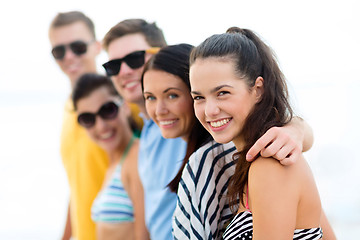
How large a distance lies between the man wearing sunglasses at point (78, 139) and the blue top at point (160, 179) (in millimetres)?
813

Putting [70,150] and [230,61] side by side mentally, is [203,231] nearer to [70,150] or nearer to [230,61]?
[230,61]

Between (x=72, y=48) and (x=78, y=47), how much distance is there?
5cm

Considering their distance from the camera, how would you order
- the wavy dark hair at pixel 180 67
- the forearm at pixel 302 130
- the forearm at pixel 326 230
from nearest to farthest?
the forearm at pixel 302 130
the forearm at pixel 326 230
the wavy dark hair at pixel 180 67

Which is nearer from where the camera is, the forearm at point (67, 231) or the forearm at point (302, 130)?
the forearm at point (302, 130)

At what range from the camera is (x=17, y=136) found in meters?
13.1

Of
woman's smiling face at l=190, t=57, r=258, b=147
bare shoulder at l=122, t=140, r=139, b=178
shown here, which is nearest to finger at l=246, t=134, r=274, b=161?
woman's smiling face at l=190, t=57, r=258, b=147

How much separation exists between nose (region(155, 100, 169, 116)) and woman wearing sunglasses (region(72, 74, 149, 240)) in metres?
0.87

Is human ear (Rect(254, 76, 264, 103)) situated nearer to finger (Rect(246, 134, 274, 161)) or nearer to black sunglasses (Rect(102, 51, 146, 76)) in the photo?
finger (Rect(246, 134, 274, 161))

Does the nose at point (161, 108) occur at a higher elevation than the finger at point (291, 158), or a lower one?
higher

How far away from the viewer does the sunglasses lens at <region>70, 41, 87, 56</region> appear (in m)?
3.94

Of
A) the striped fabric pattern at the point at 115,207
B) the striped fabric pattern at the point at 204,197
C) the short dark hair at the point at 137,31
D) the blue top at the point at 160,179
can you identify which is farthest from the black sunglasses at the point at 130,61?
the striped fabric pattern at the point at 204,197

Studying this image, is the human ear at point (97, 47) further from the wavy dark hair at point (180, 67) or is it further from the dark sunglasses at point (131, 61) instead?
the wavy dark hair at point (180, 67)

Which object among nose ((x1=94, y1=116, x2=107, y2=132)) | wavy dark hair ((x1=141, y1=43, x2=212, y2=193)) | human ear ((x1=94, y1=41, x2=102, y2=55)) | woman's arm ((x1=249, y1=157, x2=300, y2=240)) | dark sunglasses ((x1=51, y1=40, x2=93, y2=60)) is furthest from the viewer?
human ear ((x1=94, y1=41, x2=102, y2=55))

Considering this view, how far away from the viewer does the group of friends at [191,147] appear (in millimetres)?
1595
